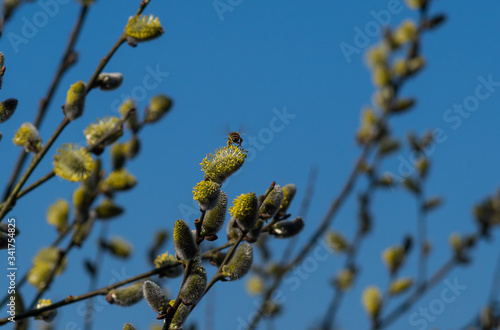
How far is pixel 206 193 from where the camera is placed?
1.21 meters

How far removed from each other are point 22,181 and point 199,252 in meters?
0.54

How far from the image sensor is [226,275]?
1.34 meters

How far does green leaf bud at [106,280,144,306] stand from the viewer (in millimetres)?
1605

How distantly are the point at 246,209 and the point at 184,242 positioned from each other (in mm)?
177

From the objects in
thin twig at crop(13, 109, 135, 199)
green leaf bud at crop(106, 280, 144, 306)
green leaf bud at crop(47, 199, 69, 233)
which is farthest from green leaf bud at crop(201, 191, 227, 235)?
green leaf bud at crop(47, 199, 69, 233)

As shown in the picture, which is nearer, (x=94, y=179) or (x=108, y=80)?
(x=108, y=80)

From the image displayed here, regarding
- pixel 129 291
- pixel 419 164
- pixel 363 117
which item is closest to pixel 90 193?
pixel 129 291

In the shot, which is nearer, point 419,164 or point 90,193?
point 90,193

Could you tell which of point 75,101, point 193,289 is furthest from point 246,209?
point 75,101

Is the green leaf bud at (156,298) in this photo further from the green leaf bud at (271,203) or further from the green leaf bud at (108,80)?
the green leaf bud at (108,80)

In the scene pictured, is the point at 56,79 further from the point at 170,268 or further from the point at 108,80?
the point at 170,268

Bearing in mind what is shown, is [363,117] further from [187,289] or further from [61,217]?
[187,289]

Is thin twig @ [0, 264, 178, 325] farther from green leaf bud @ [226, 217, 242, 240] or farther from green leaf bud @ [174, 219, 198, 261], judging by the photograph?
green leaf bud @ [174, 219, 198, 261]

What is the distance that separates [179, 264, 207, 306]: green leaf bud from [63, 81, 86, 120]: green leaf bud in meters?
0.67
